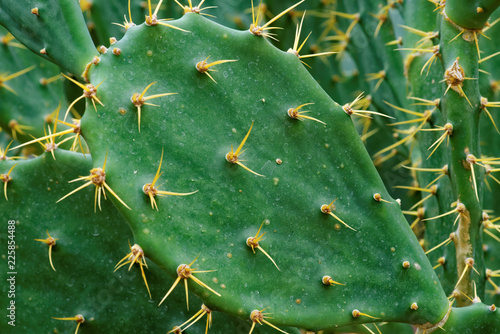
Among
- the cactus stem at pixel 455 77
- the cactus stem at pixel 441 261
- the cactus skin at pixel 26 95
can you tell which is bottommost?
the cactus stem at pixel 441 261

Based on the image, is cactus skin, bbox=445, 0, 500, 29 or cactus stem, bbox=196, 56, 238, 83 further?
cactus skin, bbox=445, 0, 500, 29

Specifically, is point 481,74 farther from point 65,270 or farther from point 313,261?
point 65,270

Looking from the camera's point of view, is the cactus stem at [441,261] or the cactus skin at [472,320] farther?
the cactus stem at [441,261]

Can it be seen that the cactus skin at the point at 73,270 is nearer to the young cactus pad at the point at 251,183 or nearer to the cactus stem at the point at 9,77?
the young cactus pad at the point at 251,183

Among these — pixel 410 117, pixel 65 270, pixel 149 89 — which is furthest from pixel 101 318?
pixel 410 117

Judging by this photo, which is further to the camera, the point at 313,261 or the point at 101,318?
the point at 101,318

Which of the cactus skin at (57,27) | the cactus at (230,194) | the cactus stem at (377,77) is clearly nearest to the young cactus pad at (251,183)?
the cactus at (230,194)

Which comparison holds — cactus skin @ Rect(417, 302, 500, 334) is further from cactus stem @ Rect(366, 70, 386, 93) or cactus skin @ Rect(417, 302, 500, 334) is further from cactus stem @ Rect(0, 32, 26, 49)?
cactus stem @ Rect(0, 32, 26, 49)

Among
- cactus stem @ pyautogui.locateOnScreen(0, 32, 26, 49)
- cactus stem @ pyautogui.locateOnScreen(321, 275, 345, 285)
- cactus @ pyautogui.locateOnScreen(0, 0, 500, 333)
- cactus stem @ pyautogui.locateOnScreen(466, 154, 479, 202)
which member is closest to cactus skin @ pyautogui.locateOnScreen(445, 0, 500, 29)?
cactus @ pyautogui.locateOnScreen(0, 0, 500, 333)

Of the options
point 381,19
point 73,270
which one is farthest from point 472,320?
point 381,19
